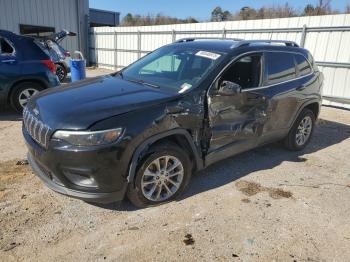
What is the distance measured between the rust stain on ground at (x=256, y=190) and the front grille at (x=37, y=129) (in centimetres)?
235

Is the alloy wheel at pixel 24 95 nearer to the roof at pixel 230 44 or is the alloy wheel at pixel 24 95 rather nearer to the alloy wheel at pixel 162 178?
the roof at pixel 230 44

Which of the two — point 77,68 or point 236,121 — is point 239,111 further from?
point 77,68

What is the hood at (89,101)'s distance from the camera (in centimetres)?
311

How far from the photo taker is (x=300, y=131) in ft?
18.2

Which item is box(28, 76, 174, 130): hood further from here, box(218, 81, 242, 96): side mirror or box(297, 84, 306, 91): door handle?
box(297, 84, 306, 91): door handle

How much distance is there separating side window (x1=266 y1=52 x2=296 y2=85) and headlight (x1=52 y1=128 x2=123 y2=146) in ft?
8.28

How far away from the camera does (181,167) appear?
12.2 ft

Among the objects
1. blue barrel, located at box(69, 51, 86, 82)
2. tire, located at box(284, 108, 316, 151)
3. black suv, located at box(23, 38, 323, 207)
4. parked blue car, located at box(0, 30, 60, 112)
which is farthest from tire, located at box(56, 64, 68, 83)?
tire, located at box(284, 108, 316, 151)

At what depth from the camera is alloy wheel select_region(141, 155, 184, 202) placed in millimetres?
3494

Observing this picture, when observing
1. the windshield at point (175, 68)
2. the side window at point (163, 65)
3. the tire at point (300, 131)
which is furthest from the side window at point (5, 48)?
the tire at point (300, 131)

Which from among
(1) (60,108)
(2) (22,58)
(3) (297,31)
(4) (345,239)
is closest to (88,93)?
(1) (60,108)

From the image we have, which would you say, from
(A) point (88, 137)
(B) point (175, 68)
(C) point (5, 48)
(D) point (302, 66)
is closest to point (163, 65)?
(B) point (175, 68)

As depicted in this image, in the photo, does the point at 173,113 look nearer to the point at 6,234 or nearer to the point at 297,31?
the point at 6,234

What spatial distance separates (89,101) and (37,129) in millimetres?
571
